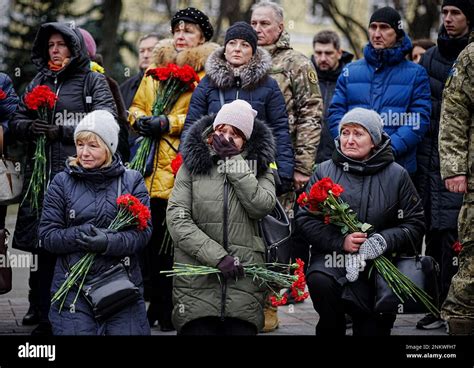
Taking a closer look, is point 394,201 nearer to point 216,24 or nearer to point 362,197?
point 362,197

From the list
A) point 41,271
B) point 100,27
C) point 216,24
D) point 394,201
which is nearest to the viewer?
point 394,201

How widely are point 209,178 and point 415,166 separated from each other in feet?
7.99

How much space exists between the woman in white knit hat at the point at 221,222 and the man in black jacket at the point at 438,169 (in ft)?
6.91

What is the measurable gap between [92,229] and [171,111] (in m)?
1.92

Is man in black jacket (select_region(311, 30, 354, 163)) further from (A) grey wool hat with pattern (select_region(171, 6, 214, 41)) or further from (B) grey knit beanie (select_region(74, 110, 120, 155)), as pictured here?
(B) grey knit beanie (select_region(74, 110, 120, 155))

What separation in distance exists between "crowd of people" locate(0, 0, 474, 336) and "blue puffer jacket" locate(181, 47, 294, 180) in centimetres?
1

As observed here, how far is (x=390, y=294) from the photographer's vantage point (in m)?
6.43

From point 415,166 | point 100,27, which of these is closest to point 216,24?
point 100,27

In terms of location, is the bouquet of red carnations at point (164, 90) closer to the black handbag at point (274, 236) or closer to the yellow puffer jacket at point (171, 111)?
the yellow puffer jacket at point (171, 111)

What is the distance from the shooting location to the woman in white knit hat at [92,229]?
632 centimetres

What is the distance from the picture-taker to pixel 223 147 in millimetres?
6383

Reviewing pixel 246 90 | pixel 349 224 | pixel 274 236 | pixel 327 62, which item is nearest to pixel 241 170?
pixel 274 236

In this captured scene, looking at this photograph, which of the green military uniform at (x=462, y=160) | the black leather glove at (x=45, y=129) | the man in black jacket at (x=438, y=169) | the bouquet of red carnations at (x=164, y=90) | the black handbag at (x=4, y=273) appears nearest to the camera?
the green military uniform at (x=462, y=160)

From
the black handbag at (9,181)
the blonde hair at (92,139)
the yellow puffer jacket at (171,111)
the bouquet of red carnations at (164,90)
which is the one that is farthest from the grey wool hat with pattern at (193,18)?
the blonde hair at (92,139)
